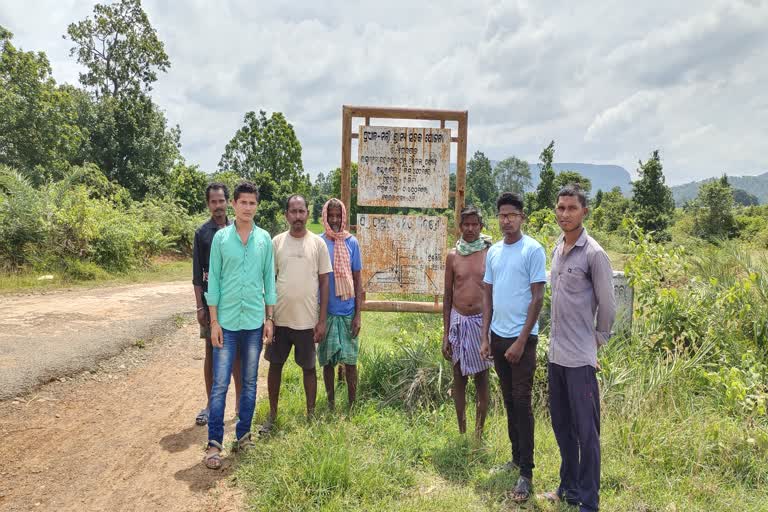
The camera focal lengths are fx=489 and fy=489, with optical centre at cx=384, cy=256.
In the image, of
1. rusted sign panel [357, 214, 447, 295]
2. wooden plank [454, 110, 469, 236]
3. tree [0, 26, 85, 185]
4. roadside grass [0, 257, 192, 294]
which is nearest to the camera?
wooden plank [454, 110, 469, 236]

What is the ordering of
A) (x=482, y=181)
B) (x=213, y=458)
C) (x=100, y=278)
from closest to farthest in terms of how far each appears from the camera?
1. (x=213, y=458)
2. (x=100, y=278)
3. (x=482, y=181)

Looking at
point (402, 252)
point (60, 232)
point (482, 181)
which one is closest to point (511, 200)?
point (402, 252)

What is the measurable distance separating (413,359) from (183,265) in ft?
39.0

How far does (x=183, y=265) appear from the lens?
47.9ft

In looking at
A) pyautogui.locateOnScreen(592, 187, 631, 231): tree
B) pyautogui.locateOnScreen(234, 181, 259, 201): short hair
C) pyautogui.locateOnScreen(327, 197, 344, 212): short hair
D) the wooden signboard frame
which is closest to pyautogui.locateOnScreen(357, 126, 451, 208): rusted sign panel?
the wooden signboard frame

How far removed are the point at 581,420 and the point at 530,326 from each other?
0.57m

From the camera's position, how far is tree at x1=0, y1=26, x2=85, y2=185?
52.7ft

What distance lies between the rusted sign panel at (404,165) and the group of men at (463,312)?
0.99 metres

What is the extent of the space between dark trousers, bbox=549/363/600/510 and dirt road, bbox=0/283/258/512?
192cm

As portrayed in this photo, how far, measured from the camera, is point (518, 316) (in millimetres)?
2982

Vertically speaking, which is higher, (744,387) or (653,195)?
(653,195)

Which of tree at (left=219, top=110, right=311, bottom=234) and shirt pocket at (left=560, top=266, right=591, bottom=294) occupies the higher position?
tree at (left=219, top=110, right=311, bottom=234)

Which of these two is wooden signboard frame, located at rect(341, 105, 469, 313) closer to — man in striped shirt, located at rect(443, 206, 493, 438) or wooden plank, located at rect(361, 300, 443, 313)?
wooden plank, located at rect(361, 300, 443, 313)

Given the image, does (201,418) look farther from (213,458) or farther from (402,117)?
(402,117)
